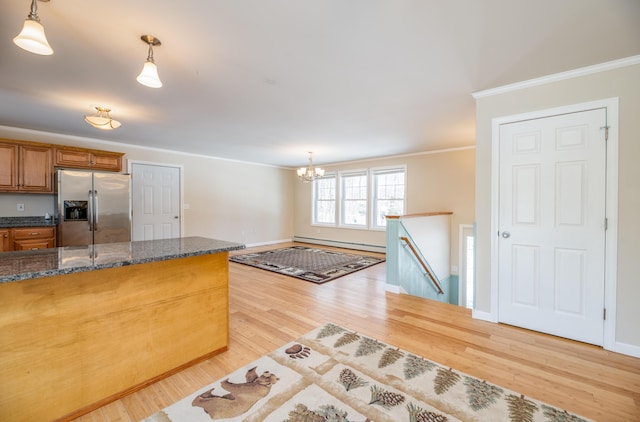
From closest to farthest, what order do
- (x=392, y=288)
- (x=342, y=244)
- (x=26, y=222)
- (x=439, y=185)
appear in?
(x=392, y=288)
(x=26, y=222)
(x=439, y=185)
(x=342, y=244)

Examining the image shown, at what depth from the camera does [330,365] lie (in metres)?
2.03

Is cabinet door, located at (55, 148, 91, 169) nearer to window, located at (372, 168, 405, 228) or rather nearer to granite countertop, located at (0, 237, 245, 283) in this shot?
granite countertop, located at (0, 237, 245, 283)

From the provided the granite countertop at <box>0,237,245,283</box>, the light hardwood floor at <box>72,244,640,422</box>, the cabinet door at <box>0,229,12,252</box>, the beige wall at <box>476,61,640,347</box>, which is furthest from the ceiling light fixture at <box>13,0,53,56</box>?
the cabinet door at <box>0,229,12,252</box>

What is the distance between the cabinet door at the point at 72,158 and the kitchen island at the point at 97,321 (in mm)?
3621

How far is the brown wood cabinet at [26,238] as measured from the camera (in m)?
3.82

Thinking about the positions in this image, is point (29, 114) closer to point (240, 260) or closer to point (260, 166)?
point (240, 260)

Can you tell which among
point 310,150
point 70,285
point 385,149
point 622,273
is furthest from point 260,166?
point 622,273

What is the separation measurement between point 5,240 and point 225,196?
158 inches

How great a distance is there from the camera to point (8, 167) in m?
3.89

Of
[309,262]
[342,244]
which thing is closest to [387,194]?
[342,244]

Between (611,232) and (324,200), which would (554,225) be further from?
(324,200)

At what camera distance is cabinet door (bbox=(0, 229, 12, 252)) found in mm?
3781

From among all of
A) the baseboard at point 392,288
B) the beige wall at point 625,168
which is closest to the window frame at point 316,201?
the baseboard at point 392,288

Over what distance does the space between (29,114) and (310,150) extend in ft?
14.8
